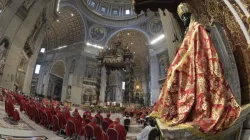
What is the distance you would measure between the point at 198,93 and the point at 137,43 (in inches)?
1099

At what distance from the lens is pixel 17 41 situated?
42.5 ft

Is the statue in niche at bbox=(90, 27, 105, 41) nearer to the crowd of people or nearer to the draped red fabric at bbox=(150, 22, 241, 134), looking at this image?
the crowd of people

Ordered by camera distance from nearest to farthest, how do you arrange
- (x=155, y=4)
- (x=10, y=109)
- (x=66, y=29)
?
(x=155, y=4), (x=10, y=109), (x=66, y=29)

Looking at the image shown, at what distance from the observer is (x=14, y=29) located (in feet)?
40.3

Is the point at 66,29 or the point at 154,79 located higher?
the point at 66,29

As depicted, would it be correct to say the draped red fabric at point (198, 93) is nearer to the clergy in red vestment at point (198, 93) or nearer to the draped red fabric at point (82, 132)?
the clergy in red vestment at point (198, 93)

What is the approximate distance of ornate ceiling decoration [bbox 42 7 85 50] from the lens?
23328mm

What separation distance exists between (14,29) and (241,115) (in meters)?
15.4

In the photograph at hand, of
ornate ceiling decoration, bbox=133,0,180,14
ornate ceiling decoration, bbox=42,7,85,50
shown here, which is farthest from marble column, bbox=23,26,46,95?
ornate ceiling decoration, bbox=133,0,180,14

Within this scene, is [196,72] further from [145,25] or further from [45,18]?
[145,25]

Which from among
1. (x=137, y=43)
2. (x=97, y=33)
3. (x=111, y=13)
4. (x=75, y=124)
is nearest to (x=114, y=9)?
(x=111, y=13)

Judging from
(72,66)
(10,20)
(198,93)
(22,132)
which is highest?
(10,20)

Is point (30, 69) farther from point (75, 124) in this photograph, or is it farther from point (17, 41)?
point (75, 124)

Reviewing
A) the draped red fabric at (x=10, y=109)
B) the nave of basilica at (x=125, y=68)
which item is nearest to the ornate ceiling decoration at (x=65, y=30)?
the nave of basilica at (x=125, y=68)
